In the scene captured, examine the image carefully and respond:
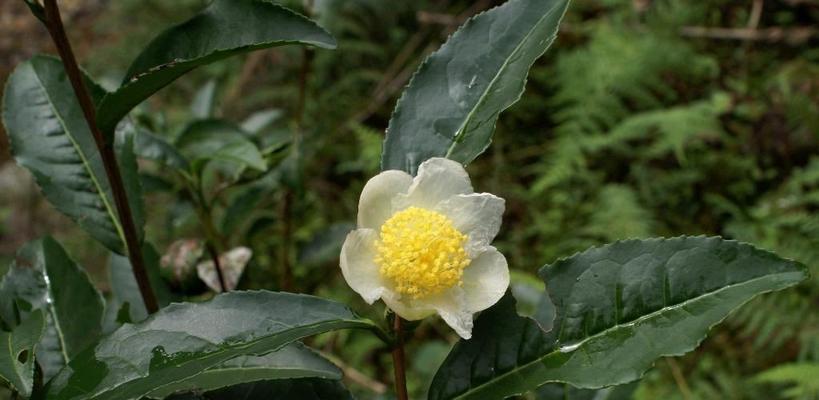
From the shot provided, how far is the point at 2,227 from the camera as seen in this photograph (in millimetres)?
3385

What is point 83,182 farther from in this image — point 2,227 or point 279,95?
point 2,227

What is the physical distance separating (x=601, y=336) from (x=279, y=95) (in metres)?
2.68

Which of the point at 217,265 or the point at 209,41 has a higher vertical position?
the point at 209,41

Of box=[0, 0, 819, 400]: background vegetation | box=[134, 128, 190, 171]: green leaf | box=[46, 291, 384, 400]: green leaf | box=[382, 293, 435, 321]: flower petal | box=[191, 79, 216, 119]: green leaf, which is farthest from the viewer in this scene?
box=[0, 0, 819, 400]: background vegetation

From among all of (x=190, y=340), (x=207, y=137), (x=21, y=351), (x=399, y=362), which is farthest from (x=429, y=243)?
(x=207, y=137)

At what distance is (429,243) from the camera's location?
753 millimetres

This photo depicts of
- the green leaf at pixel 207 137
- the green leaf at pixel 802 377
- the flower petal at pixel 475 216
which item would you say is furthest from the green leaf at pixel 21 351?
the green leaf at pixel 802 377

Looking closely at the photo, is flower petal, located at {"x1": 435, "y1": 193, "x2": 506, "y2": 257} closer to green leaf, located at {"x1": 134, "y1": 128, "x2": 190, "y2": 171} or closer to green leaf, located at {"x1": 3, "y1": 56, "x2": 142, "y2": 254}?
green leaf, located at {"x1": 3, "y1": 56, "x2": 142, "y2": 254}

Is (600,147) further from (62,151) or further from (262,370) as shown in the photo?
(262,370)

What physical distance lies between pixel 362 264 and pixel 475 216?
0.12 metres

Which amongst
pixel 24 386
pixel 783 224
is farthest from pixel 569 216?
pixel 24 386

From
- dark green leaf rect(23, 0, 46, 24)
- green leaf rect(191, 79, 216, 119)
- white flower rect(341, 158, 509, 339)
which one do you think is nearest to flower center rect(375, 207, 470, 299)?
white flower rect(341, 158, 509, 339)

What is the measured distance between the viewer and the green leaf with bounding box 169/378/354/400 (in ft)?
2.31

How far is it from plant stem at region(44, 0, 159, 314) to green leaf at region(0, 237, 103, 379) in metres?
0.12
